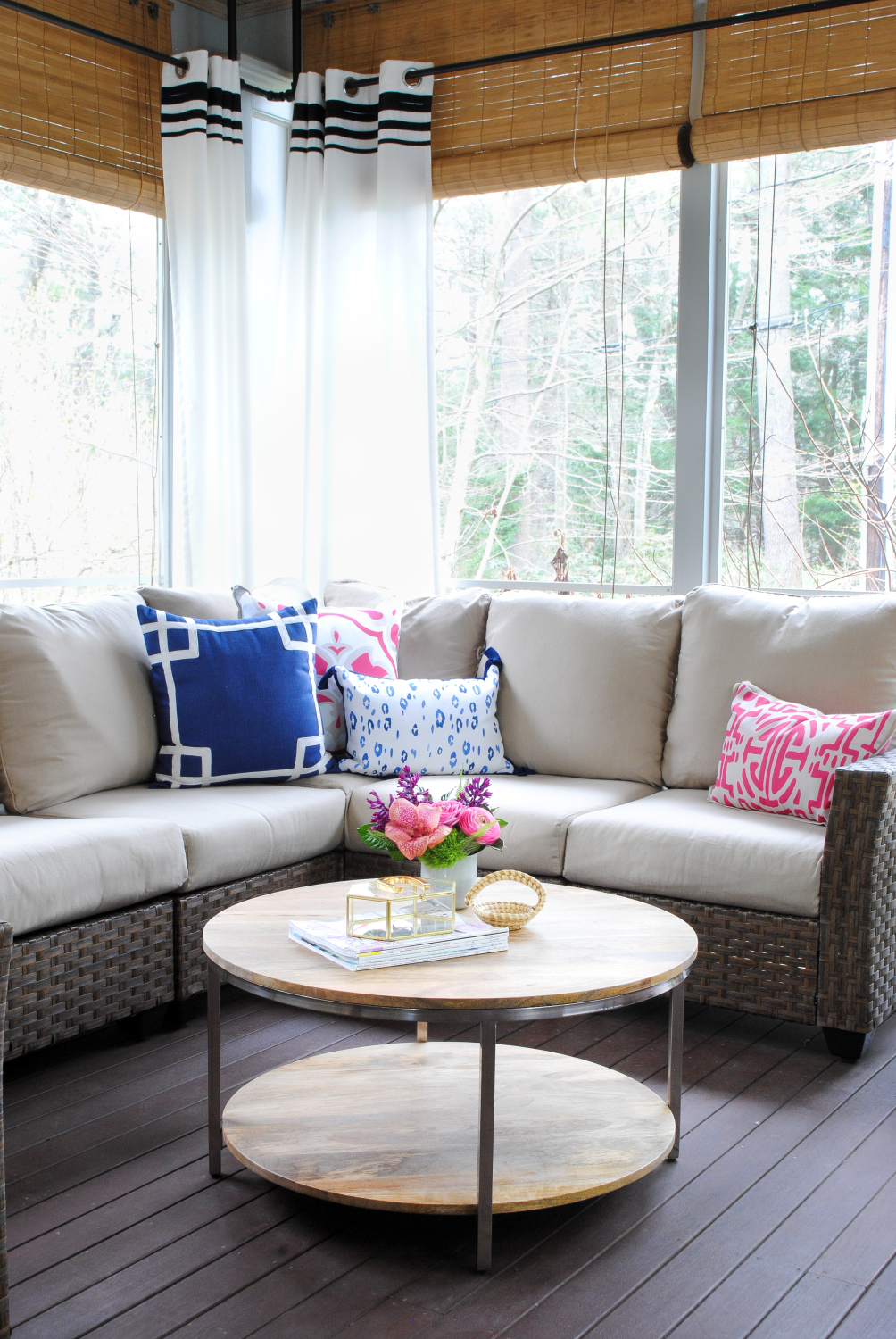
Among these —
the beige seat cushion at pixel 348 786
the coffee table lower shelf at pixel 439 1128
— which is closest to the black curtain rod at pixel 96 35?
the beige seat cushion at pixel 348 786

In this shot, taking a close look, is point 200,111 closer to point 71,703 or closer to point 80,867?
point 71,703

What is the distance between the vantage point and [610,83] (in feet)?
12.0

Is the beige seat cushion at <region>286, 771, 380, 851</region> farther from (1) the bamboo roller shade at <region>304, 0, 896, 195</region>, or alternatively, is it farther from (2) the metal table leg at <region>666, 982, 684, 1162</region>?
(1) the bamboo roller shade at <region>304, 0, 896, 195</region>

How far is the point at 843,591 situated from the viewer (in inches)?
136

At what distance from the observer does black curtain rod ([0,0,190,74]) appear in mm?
3270

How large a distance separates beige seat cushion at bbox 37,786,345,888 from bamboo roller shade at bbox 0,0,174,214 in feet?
6.35

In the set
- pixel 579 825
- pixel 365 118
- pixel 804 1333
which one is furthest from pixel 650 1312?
pixel 365 118

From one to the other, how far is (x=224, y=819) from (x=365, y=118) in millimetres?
2543

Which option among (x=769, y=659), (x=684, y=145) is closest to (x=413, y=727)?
(x=769, y=659)

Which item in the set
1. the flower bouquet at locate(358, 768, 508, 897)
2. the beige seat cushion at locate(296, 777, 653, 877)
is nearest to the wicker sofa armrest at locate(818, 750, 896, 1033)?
the beige seat cushion at locate(296, 777, 653, 877)

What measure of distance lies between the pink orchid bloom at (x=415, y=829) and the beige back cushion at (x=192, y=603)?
1248mm

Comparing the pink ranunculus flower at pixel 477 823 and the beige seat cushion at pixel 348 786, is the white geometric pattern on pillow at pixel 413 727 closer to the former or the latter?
the beige seat cushion at pixel 348 786

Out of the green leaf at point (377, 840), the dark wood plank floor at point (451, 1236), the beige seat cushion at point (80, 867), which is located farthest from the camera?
the beige seat cushion at point (80, 867)

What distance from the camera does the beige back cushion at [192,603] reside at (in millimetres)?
3090
